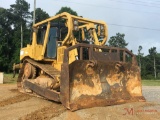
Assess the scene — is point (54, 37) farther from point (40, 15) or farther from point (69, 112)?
point (40, 15)

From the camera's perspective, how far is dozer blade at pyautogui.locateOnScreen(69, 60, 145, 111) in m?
7.27

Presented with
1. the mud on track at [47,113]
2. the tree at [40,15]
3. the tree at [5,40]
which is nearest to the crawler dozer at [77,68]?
the mud on track at [47,113]

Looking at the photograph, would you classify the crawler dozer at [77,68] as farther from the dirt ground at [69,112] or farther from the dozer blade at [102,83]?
the dirt ground at [69,112]

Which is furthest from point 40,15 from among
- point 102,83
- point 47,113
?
point 47,113

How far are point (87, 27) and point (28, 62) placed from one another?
2589mm

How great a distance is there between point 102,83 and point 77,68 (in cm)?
93

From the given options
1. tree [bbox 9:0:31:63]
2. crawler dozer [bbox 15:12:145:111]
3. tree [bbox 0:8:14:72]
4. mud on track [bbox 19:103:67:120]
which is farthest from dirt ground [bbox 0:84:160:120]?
tree [bbox 9:0:31:63]

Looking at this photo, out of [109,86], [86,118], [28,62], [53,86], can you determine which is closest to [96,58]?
[109,86]

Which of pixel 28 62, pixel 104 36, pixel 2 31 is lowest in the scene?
pixel 28 62

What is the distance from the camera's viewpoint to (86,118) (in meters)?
6.23

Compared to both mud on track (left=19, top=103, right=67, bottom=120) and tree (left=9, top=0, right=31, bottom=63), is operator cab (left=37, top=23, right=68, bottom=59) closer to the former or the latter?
mud on track (left=19, top=103, right=67, bottom=120)

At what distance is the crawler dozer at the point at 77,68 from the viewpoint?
24.0ft

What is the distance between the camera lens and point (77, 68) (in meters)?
7.41

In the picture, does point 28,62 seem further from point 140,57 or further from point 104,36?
point 140,57
